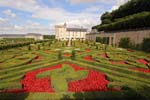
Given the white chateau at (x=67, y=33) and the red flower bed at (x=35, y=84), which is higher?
the white chateau at (x=67, y=33)

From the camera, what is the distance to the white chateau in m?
135

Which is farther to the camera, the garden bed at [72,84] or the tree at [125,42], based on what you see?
the tree at [125,42]

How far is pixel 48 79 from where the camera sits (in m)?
9.40

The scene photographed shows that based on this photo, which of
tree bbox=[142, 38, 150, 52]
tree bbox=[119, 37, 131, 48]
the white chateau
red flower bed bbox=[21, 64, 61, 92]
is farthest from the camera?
the white chateau

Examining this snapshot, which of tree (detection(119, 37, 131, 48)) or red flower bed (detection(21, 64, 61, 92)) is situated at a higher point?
tree (detection(119, 37, 131, 48))

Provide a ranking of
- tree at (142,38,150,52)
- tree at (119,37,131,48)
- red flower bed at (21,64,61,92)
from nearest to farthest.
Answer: red flower bed at (21,64,61,92) < tree at (142,38,150,52) < tree at (119,37,131,48)

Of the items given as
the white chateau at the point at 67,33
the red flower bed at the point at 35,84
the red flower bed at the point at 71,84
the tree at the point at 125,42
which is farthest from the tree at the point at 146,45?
the white chateau at the point at 67,33

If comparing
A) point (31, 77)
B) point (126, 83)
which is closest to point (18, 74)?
point (31, 77)

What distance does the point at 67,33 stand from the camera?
466 ft

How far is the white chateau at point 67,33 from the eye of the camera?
135 meters

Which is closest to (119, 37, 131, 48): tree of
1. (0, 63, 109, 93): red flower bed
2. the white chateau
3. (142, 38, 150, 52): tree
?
(142, 38, 150, 52): tree

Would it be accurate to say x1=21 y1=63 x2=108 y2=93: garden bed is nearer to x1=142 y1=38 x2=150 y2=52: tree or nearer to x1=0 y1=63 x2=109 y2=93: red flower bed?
x1=0 y1=63 x2=109 y2=93: red flower bed

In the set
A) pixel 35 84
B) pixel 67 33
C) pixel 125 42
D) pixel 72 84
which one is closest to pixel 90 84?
pixel 72 84

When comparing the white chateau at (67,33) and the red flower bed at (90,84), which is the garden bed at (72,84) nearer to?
the red flower bed at (90,84)
